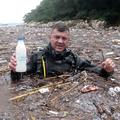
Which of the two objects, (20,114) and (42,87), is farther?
(42,87)

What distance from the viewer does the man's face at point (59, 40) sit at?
596 cm

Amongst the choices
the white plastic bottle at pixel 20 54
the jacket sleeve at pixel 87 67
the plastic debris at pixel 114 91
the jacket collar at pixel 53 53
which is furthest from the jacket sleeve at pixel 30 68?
the plastic debris at pixel 114 91

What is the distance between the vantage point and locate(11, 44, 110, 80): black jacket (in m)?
6.04

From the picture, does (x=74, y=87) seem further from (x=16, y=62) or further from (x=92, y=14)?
(x=92, y=14)

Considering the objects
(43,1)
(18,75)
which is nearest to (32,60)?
(18,75)

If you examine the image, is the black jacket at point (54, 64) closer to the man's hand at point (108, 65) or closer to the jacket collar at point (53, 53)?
the jacket collar at point (53, 53)

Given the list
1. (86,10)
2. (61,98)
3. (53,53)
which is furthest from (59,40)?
(86,10)

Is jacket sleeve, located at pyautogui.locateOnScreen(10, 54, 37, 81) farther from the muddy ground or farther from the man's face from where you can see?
the man's face

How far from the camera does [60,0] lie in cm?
4600

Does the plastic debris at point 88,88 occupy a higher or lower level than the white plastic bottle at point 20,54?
lower

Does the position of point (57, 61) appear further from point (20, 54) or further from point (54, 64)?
point (20, 54)

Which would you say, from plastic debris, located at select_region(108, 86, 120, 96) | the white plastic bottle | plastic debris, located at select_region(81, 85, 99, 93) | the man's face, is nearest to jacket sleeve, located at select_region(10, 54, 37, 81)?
the man's face

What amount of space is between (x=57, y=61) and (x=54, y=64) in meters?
0.07

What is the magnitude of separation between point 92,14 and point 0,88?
3220 centimetres
